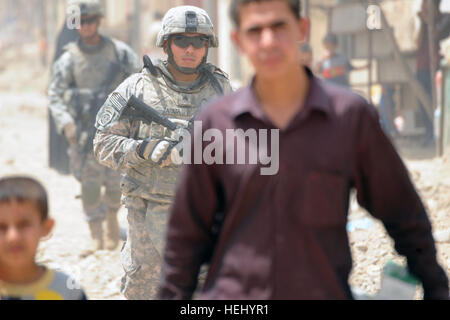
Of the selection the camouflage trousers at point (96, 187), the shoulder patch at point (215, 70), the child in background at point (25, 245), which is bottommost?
the camouflage trousers at point (96, 187)

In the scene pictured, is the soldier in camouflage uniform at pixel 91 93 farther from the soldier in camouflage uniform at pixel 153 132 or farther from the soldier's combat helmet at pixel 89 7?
the soldier in camouflage uniform at pixel 153 132

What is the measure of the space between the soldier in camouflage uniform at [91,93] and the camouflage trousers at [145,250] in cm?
311

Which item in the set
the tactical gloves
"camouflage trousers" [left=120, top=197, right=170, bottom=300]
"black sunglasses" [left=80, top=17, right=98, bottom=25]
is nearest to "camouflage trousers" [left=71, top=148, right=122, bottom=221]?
the tactical gloves

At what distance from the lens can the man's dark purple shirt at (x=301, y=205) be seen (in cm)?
217

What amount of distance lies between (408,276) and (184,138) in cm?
208

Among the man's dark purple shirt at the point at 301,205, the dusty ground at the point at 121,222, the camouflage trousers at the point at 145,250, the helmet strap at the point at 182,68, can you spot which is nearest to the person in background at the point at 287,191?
the man's dark purple shirt at the point at 301,205

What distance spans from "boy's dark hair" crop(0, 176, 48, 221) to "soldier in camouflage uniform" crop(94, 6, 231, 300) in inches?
66.4

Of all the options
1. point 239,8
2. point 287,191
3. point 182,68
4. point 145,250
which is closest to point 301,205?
point 287,191

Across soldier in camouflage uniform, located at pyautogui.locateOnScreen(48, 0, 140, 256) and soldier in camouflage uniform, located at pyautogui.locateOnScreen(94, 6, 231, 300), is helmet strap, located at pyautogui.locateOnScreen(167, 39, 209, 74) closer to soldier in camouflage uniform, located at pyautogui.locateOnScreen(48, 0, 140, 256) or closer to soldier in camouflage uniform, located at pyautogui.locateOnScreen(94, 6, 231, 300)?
soldier in camouflage uniform, located at pyautogui.locateOnScreen(94, 6, 231, 300)

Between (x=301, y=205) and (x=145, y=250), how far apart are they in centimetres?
228

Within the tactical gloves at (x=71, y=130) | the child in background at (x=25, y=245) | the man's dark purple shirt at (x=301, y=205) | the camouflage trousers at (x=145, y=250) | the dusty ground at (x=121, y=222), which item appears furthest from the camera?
the tactical gloves at (x=71, y=130)

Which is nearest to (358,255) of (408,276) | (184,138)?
(184,138)

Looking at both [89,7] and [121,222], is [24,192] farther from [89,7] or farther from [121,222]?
[121,222]

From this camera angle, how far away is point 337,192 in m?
2.20
